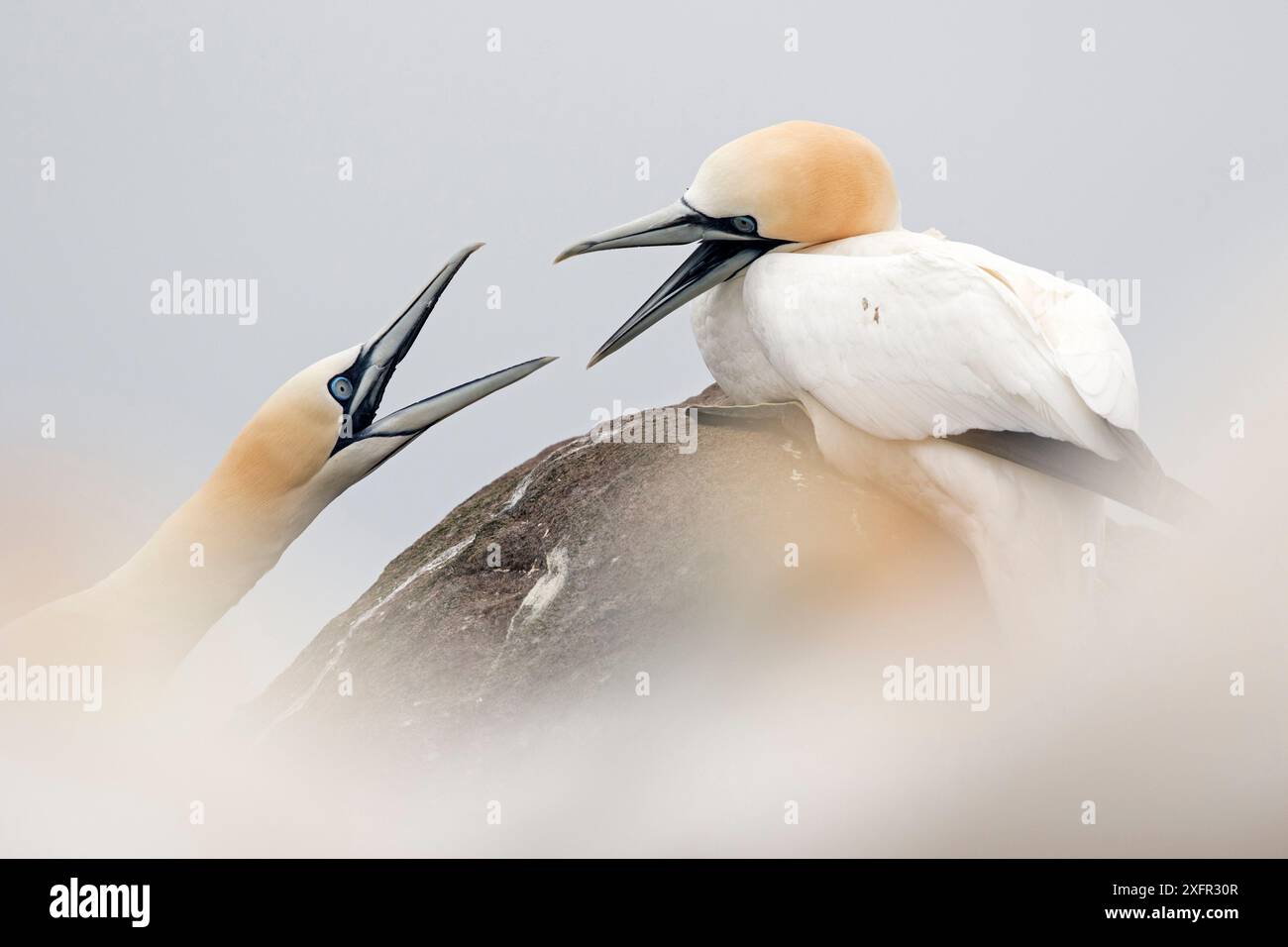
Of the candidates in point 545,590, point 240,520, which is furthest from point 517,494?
point 240,520

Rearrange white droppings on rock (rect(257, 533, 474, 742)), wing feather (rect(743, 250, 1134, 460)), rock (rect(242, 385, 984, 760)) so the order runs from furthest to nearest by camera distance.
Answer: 1. white droppings on rock (rect(257, 533, 474, 742))
2. rock (rect(242, 385, 984, 760))
3. wing feather (rect(743, 250, 1134, 460))

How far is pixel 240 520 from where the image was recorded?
6676 millimetres

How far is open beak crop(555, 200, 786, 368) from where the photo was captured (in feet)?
21.9


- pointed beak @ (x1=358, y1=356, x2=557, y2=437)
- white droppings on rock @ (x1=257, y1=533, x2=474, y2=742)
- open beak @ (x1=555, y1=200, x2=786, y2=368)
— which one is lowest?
white droppings on rock @ (x1=257, y1=533, x2=474, y2=742)

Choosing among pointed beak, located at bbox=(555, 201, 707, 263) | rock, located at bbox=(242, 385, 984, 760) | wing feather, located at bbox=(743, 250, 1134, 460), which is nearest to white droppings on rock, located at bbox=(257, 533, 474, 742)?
rock, located at bbox=(242, 385, 984, 760)

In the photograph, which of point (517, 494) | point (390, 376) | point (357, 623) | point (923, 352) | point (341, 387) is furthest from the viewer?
point (517, 494)

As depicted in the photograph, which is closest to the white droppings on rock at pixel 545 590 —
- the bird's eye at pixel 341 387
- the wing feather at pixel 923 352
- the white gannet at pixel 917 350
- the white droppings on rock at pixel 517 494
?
the white droppings on rock at pixel 517 494

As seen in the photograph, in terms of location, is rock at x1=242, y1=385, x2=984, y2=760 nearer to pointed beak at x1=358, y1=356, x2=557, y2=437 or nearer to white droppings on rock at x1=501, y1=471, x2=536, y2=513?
white droppings on rock at x1=501, y1=471, x2=536, y2=513

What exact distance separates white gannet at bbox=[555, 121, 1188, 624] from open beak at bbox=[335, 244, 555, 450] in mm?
554

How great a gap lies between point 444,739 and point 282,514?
4.34 feet

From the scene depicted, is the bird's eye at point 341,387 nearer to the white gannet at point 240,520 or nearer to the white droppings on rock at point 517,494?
the white gannet at point 240,520

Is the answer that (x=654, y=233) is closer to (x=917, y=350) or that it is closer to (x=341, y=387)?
(x=917, y=350)

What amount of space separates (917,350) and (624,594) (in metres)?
1.59

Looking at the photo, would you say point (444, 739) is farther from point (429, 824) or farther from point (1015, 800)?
point (1015, 800)
